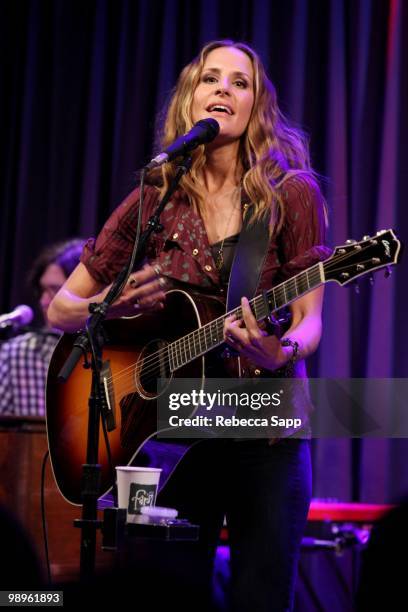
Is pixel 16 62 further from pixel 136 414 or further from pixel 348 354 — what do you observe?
Answer: pixel 136 414

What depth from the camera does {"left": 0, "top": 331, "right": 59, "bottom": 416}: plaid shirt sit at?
5.18 meters

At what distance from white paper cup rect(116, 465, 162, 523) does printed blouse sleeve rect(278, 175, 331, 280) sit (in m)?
0.68

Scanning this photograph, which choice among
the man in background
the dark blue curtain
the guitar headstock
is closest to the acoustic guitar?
the guitar headstock

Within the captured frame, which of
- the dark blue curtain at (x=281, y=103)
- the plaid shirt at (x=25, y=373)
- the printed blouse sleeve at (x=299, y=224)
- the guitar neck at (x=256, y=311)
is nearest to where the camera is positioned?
the guitar neck at (x=256, y=311)

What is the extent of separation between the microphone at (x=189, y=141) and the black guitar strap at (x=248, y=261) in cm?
29

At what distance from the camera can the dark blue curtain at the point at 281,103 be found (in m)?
4.48

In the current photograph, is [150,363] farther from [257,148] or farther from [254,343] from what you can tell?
[257,148]

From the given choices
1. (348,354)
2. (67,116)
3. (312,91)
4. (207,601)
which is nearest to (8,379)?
(67,116)

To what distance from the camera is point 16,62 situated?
5680 millimetres

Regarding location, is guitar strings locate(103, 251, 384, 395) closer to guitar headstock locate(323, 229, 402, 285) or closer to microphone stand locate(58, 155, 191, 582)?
microphone stand locate(58, 155, 191, 582)

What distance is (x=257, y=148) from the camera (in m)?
2.68

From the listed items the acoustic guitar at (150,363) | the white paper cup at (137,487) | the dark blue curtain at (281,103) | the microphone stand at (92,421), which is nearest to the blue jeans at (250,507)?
the acoustic guitar at (150,363)

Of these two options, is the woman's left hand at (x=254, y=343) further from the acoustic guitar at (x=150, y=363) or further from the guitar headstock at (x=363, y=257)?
the guitar headstock at (x=363, y=257)

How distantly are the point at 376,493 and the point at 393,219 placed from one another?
1422 mm
